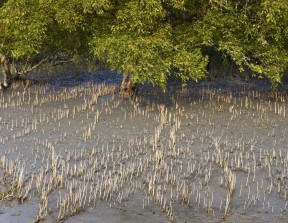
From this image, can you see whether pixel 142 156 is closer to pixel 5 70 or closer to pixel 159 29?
pixel 159 29

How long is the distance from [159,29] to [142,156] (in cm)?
Answer: 627

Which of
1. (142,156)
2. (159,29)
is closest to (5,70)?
(159,29)

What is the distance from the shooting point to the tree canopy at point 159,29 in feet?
56.0

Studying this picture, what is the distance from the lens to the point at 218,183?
36.9 feet

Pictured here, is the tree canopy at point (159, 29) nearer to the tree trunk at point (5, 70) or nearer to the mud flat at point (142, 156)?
the mud flat at point (142, 156)

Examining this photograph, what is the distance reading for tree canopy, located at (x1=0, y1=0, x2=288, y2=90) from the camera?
17.1m

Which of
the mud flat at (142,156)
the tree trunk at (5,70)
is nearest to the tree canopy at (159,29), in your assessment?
the mud flat at (142,156)

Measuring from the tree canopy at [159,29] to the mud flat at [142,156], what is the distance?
188 cm

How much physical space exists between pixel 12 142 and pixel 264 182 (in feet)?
25.4

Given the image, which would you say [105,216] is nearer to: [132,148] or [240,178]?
[240,178]

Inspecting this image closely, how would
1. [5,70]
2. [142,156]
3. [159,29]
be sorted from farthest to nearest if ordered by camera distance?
[5,70], [159,29], [142,156]

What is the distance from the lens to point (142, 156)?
44.4ft

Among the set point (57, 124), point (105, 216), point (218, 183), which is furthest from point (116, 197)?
point (57, 124)

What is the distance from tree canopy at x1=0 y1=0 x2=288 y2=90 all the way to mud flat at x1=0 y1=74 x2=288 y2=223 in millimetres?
1882
